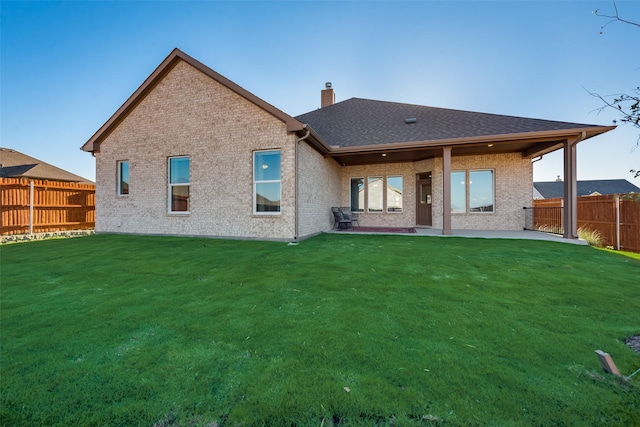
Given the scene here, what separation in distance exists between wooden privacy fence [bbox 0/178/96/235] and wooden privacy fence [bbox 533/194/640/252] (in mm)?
19271

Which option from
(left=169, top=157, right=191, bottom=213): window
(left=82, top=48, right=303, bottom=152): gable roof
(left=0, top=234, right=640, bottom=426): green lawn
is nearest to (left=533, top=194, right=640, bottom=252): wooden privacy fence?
(left=0, top=234, right=640, bottom=426): green lawn

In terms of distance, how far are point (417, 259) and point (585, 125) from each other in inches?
312

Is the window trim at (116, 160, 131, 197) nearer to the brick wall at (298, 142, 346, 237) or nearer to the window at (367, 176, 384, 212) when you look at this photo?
the brick wall at (298, 142, 346, 237)

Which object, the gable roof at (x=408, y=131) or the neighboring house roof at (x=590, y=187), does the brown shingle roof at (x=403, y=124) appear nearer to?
the gable roof at (x=408, y=131)

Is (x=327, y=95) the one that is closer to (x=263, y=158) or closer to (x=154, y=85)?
(x=154, y=85)

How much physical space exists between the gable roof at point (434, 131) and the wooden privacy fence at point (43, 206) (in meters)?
11.0

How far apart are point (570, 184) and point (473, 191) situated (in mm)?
3368

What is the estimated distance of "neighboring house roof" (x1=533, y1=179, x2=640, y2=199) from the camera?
30828 millimetres

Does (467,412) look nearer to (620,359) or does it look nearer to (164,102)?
(620,359)

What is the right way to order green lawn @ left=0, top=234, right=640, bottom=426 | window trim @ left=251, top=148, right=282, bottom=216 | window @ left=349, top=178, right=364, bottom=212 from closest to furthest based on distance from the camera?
1. green lawn @ left=0, top=234, right=640, bottom=426
2. window trim @ left=251, top=148, right=282, bottom=216
3. window @ left=349, top=178, right=364, bottom=212

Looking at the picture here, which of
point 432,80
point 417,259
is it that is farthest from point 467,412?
point 432,80

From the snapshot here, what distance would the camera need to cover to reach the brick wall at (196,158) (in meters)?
8.34

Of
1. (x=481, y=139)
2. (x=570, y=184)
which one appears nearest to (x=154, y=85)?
(x=481, y=139)

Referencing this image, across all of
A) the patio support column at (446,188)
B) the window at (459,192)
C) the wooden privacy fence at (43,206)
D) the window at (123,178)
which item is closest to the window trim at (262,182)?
the window at (123,178)
